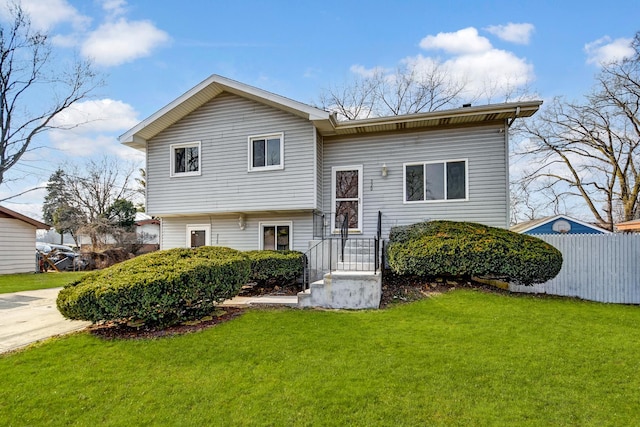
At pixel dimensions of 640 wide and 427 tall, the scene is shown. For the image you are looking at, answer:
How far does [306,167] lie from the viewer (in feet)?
32.8

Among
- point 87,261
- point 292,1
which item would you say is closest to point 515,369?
point 292,1

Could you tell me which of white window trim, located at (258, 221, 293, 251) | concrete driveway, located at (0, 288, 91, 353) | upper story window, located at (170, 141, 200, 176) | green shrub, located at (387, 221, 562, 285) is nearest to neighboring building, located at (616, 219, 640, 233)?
green shrub, located at (387, 221, 562, 285)

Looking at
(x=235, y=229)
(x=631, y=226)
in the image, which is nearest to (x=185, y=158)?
(x=235, y=229)

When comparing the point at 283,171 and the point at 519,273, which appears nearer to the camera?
the point at 519,273

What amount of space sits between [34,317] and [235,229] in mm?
5731

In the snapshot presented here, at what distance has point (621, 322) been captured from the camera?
19.8 ft

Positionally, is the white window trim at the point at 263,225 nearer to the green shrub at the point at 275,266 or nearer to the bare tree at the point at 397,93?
the green shrub at the point at 275,266

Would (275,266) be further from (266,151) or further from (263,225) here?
(266,151)

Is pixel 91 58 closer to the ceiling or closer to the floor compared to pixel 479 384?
closer to the ceiling

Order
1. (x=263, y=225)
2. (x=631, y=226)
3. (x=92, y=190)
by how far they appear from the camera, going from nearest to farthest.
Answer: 1. (x=263, y=225)
2. (x=631, y=226)
3. (x=92, y=190)

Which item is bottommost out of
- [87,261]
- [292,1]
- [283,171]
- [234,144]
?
[87,261]

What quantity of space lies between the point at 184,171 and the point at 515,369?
10.6m

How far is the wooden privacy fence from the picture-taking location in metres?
8.30

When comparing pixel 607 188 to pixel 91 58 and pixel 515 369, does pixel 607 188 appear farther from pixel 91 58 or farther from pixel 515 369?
pixel 91 58
